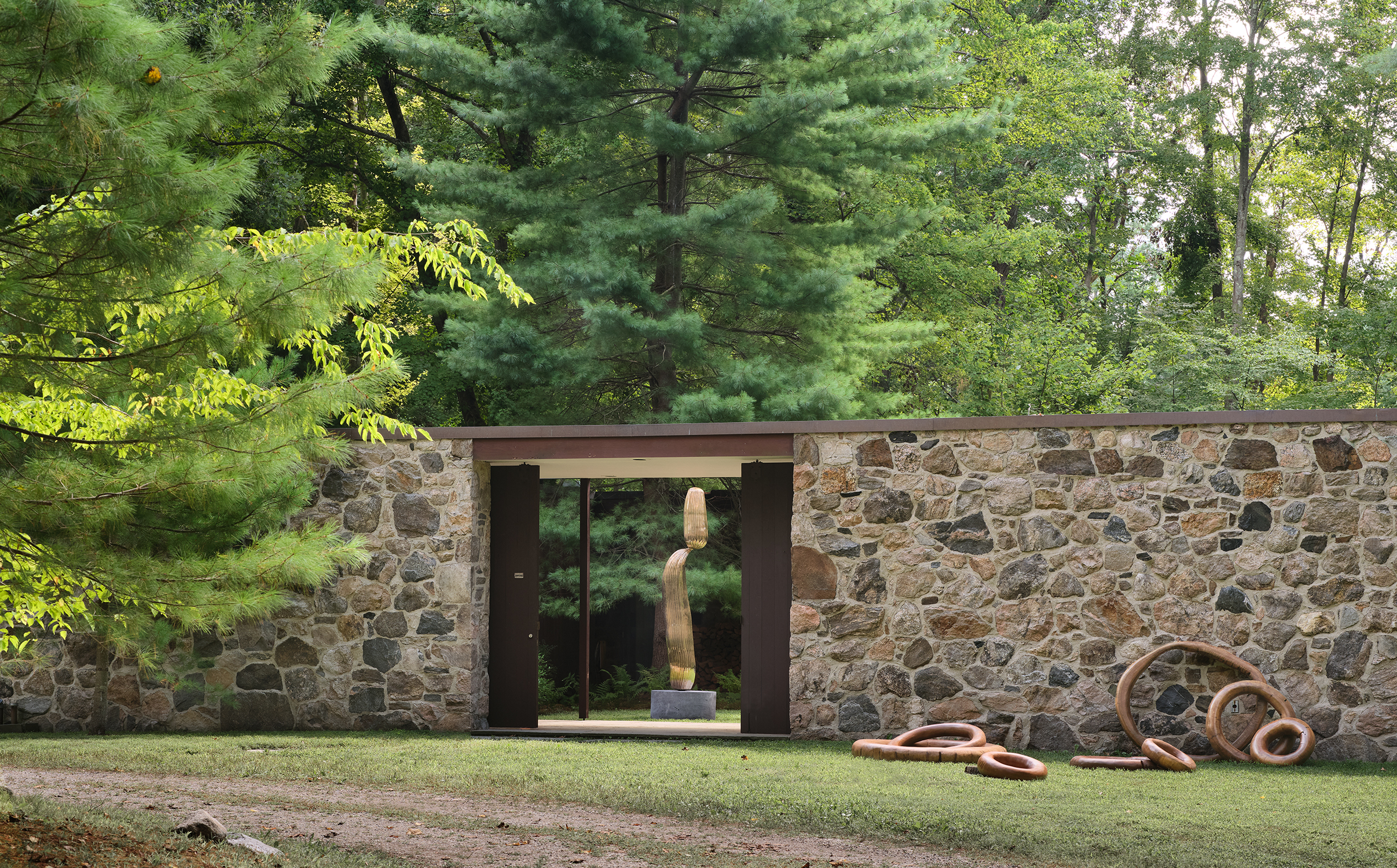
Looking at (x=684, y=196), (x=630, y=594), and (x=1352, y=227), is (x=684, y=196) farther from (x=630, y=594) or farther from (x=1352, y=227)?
(x=1352, y=227)

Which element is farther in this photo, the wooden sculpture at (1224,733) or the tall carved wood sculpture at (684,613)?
the tall carved wood sculpture at (684,613)

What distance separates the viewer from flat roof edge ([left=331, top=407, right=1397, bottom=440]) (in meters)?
8.23

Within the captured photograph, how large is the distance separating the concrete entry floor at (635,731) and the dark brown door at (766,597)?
0.96 feet

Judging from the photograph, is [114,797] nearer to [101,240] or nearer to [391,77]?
[101,240]

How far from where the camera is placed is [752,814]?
5.67 m

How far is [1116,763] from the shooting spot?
7.52 meters

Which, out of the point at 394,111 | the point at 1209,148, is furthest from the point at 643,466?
the point at 1209,148

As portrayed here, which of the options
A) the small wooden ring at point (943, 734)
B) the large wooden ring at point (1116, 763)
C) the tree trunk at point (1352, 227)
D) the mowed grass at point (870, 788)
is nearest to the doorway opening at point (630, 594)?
the mowed grass at point (870, 788)

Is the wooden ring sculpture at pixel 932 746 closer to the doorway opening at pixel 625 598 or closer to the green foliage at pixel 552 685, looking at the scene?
the doorway opening at pixel 625 598

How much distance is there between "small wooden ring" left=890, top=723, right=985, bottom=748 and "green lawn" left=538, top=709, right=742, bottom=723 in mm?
3551

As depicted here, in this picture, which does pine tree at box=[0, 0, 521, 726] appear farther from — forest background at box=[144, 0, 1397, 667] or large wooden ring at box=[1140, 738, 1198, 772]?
forest background at box=[144, 0, 1397, 667]

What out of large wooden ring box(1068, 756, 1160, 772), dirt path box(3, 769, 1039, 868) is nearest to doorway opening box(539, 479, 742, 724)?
large wooden ring box(1068, 756, 1160, 772)

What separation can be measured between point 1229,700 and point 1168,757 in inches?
34.9

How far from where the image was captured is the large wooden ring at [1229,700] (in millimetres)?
7930
